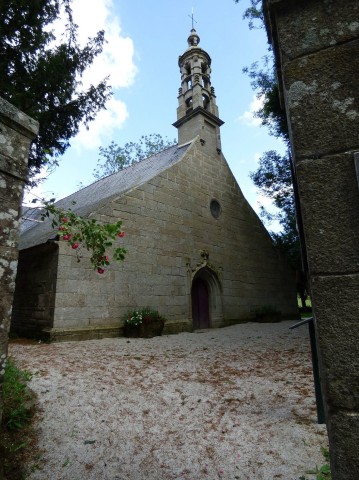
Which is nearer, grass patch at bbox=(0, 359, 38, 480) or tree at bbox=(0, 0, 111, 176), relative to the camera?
grass patch at bbox=(0, 359, 38, 480)

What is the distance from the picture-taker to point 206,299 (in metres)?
10.7

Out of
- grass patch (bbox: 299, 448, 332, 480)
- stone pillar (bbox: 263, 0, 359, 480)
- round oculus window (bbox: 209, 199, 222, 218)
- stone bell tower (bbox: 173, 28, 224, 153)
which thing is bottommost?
grass patch (bbox: 299, 448, 332, 480)

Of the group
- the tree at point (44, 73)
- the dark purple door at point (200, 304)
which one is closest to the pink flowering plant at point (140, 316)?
the dark purple door at point (200, 304)

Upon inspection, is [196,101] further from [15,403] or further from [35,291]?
[15,403]

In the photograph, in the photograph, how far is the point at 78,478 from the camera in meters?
2.12

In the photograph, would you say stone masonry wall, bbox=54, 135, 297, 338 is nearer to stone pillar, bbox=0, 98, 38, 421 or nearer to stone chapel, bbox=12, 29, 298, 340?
stone chapel, bbox=12, 29, 298, 340

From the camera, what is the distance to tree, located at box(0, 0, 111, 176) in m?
5.63

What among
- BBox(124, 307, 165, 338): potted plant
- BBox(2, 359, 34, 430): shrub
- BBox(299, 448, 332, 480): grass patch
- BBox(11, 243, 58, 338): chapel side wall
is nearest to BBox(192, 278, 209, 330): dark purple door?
BBox(124, 307, 165, 338): potted plant

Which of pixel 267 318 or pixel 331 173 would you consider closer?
pixel 331 173

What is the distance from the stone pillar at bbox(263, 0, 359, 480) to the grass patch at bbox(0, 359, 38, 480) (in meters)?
1.97

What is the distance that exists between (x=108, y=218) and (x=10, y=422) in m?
5.73

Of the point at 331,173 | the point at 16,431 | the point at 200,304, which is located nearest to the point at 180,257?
the point at 200,304

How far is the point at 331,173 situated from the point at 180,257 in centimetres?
840

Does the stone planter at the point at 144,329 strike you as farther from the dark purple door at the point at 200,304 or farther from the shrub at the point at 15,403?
the shrub at the point at 15,403
